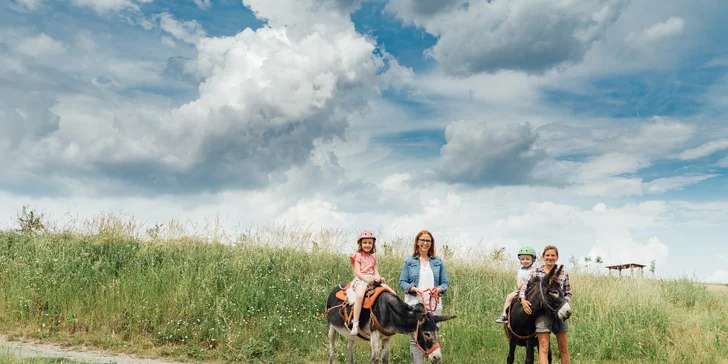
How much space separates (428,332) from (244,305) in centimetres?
714

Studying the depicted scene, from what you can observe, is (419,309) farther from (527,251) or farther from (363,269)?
(527,251)

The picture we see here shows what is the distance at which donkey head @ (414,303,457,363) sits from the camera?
22.0 ft

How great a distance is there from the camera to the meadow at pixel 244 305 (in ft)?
37.4

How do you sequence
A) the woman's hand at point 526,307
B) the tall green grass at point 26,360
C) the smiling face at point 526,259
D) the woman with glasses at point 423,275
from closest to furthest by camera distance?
the woman's hand at point 526,307
the woman with glasses at point 423,275
the tall green grass at point 26,360
the smiling face at point 526,259

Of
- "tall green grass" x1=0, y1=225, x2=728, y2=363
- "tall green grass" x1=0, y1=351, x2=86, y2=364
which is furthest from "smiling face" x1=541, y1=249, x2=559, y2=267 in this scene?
"tall green grass" x1=0, y1=351, x2=86, y2=364

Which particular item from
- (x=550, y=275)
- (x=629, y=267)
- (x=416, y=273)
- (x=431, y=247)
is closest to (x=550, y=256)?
(x=550, y=275)

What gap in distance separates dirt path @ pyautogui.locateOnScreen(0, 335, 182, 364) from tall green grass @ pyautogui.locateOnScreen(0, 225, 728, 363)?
1.39ft

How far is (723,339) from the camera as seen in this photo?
1255cm

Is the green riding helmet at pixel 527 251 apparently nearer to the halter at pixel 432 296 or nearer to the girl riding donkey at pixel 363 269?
the halter at pixel 432 296

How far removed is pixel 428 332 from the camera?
6.80m

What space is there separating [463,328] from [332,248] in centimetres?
677

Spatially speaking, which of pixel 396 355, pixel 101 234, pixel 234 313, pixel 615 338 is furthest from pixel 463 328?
pixel 101 234

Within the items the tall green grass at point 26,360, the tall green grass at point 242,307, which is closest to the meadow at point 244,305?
the tall green grass at point 242,307

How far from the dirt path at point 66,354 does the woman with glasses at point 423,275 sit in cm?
588
